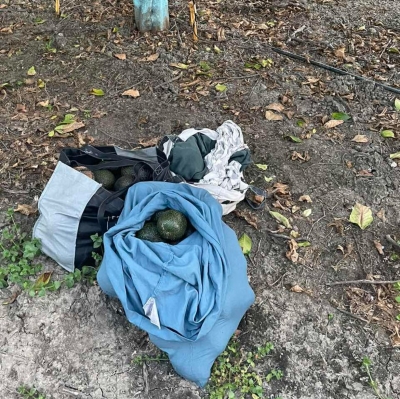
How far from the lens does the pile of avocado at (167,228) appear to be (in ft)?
8.47

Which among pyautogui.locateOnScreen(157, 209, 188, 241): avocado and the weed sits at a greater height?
pyautogui.locateOnScreen(157, 209, 188, 241): avocado

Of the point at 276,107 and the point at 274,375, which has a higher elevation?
the point at 276,107

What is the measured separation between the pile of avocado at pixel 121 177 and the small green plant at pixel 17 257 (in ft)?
1.87

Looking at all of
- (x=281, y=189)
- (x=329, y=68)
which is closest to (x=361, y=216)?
(x=281, y=189)

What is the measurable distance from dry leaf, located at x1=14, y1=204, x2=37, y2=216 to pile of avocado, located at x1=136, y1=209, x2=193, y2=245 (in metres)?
1.03

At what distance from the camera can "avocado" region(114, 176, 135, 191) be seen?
2965 millimetres

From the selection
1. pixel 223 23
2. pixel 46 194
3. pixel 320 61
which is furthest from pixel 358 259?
pixel 223 23

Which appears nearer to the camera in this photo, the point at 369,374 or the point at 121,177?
the point at 369,374

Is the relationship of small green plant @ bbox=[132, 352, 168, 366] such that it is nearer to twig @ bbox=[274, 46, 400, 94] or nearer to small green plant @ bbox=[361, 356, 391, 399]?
small green plant @ bbox=[361, 356, 391, 399]

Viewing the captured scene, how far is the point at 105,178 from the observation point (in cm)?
297

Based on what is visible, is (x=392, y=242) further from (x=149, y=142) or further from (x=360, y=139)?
(x=149, y=142)

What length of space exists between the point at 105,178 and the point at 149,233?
0.58m

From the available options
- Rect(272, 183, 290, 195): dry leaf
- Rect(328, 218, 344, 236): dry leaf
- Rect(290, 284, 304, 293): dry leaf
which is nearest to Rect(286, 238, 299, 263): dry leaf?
Rect(290, 284, 304, 293): dry leaf

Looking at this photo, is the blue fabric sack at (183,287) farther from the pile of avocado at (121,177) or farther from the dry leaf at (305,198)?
the dry leaf at (305,198)
